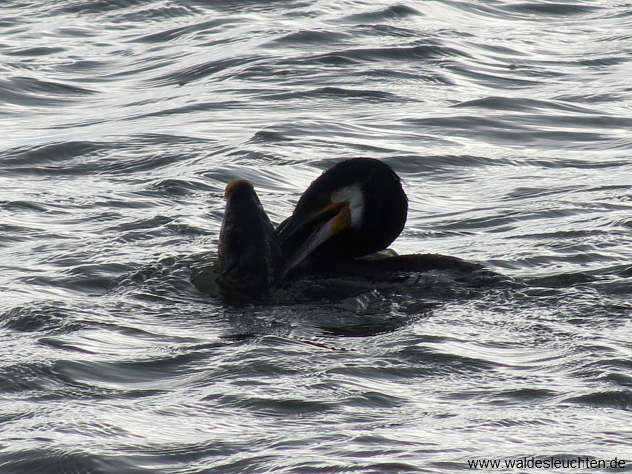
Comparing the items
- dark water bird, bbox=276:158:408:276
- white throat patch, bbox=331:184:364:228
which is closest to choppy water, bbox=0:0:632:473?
dark water bird, bbox=276:158:408:276

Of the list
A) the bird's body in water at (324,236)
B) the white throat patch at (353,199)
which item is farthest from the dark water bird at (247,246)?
the white throat patch at (353,199)

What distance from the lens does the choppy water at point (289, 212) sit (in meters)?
6.15

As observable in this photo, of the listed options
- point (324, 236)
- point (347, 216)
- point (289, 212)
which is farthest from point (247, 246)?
point (289, 212)

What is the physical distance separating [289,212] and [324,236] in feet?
8.85

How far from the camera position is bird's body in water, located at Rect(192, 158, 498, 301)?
26.6 ft

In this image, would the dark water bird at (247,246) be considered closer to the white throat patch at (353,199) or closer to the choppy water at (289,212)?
the choppy water at (289,212)

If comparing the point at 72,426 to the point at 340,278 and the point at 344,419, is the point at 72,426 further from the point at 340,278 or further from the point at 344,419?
the point at 340,278

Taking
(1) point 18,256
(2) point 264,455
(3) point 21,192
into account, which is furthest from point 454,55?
(2) point 264,455

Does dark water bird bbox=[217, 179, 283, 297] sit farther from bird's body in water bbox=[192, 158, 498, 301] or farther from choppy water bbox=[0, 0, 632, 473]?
choppy water bbox=[0, 0, 632, 473]

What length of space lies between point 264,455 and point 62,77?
11.1m

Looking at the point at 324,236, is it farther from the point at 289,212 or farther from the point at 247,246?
the point at 289,212

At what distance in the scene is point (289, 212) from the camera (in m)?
10.9

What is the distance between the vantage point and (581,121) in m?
14.3

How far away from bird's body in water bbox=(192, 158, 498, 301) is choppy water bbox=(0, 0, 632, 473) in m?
0.18
